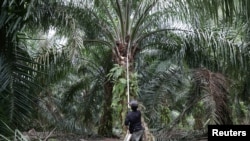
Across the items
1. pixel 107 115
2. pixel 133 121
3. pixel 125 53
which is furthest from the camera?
pixel 107 115

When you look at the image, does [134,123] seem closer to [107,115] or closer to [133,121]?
Answer: [133,121]

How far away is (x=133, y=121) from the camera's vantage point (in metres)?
6.29

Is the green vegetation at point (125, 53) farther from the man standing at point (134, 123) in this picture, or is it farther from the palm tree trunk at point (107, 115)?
the man standing at point (134, 123)

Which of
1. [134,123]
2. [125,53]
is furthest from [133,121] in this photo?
[125,53]

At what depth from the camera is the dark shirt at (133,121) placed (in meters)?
6.25

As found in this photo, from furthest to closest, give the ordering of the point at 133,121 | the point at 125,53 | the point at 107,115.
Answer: the point at 107,115
the point at 125,53
the point at 133,121

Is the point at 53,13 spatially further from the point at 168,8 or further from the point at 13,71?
the point at 168,8

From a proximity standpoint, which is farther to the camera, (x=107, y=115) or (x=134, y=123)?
(x=107, y=115)

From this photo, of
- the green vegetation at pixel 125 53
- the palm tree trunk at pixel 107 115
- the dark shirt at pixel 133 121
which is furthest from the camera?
the palm tree trunk at pixel 107 115

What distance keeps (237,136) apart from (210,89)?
2272 mm

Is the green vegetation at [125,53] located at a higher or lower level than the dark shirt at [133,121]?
higher

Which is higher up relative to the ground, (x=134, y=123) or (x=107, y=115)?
(x=134, y=123)

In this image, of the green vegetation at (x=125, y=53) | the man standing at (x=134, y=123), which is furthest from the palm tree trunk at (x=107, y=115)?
the man standing at (x=134, y=123)

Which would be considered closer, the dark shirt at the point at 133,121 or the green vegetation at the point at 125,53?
the green vegetation at the point at 125,53
